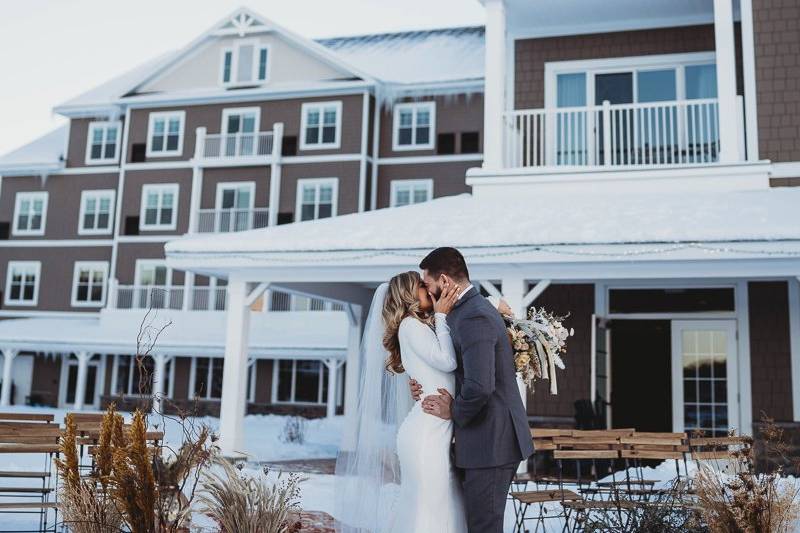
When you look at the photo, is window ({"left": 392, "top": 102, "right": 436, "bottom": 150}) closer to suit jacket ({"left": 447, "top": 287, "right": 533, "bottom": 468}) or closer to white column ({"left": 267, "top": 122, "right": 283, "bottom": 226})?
white column ({"left": 267, "top": 122, "right": 283, "bottom": 226})

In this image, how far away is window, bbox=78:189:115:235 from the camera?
105 feet

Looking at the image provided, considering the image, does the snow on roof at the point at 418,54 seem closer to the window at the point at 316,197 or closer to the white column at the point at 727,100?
the window at the point at 316,197

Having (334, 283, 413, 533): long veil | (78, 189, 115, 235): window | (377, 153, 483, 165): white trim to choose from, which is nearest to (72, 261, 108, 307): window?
(78, 189, 115, 235): window

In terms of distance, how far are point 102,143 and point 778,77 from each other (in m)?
26.3

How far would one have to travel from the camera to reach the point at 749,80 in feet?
39.8

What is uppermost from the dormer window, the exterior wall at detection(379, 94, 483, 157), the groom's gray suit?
the dormer window

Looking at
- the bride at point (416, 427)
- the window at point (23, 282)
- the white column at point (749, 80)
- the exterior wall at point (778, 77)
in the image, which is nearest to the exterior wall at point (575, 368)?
the white column at point (749, 80)

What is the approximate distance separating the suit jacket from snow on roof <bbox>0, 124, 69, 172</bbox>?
103ft

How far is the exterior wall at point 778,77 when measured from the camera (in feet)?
39.0

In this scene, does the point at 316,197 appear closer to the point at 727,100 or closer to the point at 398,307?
the point at 727,100

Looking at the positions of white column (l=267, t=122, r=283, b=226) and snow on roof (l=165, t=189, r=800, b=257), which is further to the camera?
white column (l=267, t=122, r=283, b=226)

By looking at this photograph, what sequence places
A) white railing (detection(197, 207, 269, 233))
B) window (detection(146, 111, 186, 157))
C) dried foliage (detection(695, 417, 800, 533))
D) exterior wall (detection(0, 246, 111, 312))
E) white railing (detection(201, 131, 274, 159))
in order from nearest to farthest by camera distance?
dried foliage (detection(695, 417, 800, 533))
white railing (detection(197, 207, 269, 233))
white railing (detection(201, 131, 274, 159))
window (detection(146, 111, 186, 157))
exterior wall (detection(0, 246, 111, 312))

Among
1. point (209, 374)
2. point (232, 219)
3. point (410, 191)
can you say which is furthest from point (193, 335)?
point (410, 191)

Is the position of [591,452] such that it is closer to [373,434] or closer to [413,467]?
[373,434]
